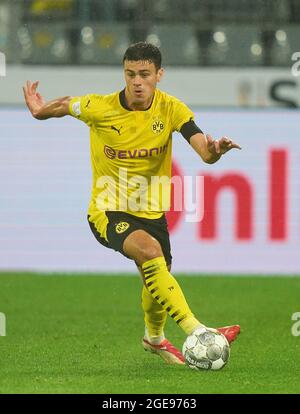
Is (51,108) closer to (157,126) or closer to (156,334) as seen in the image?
(157,126)

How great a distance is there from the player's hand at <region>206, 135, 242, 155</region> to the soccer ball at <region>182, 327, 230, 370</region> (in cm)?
106

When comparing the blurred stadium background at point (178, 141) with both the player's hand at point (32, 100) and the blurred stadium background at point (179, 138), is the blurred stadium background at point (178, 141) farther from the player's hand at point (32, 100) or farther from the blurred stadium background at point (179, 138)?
the player's hand at point (32, 100)

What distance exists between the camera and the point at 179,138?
1476 centimetres

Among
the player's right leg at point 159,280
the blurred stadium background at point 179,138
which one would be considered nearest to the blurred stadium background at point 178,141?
the blurred stadium background at point 179,138

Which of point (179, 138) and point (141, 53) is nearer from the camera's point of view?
point (141, 53)

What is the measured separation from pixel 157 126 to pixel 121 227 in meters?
0.72

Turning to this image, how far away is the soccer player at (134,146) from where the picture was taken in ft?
25.4

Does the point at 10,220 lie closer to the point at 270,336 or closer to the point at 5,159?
the point at 5,159

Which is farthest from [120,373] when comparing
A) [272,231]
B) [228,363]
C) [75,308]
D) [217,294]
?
[272,231]

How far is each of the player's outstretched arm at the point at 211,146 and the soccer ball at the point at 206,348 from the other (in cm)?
104

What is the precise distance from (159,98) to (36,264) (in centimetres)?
703

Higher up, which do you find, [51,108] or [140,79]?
[140,79]

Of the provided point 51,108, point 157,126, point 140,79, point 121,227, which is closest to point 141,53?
point 140,79

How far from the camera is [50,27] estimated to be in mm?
15758
